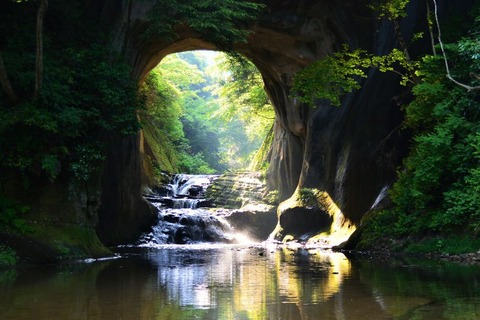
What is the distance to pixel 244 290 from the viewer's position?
7262mm

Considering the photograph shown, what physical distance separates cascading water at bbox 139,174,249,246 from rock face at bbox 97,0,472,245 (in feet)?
11.9

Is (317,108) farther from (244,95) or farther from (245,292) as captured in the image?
(245,292)

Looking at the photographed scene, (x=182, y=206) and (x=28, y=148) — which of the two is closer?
(x=28, y=148)

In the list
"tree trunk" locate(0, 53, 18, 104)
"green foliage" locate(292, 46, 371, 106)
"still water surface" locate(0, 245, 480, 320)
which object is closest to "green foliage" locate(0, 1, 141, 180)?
"tree trunk" locate(0, 53, 18, 104)

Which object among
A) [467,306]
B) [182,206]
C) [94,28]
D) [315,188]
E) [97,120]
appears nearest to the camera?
[467,306]

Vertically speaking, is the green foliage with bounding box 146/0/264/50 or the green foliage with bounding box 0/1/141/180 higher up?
the green foliage with bounding box 146/0/264/50

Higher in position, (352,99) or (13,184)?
(352,99)

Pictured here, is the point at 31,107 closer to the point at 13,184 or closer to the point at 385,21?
the point at 13,184

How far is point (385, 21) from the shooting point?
19.5 m

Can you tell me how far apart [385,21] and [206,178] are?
650 inches

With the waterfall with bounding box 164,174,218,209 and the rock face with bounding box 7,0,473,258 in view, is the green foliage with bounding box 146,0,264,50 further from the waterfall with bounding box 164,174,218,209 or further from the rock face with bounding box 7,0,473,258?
the waterfall with bounding box 164,174,218,209

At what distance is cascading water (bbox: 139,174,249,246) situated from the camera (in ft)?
76.7

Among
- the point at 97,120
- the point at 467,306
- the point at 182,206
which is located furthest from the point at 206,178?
the point at 467,306

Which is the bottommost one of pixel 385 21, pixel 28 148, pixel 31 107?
pixel 28 148
